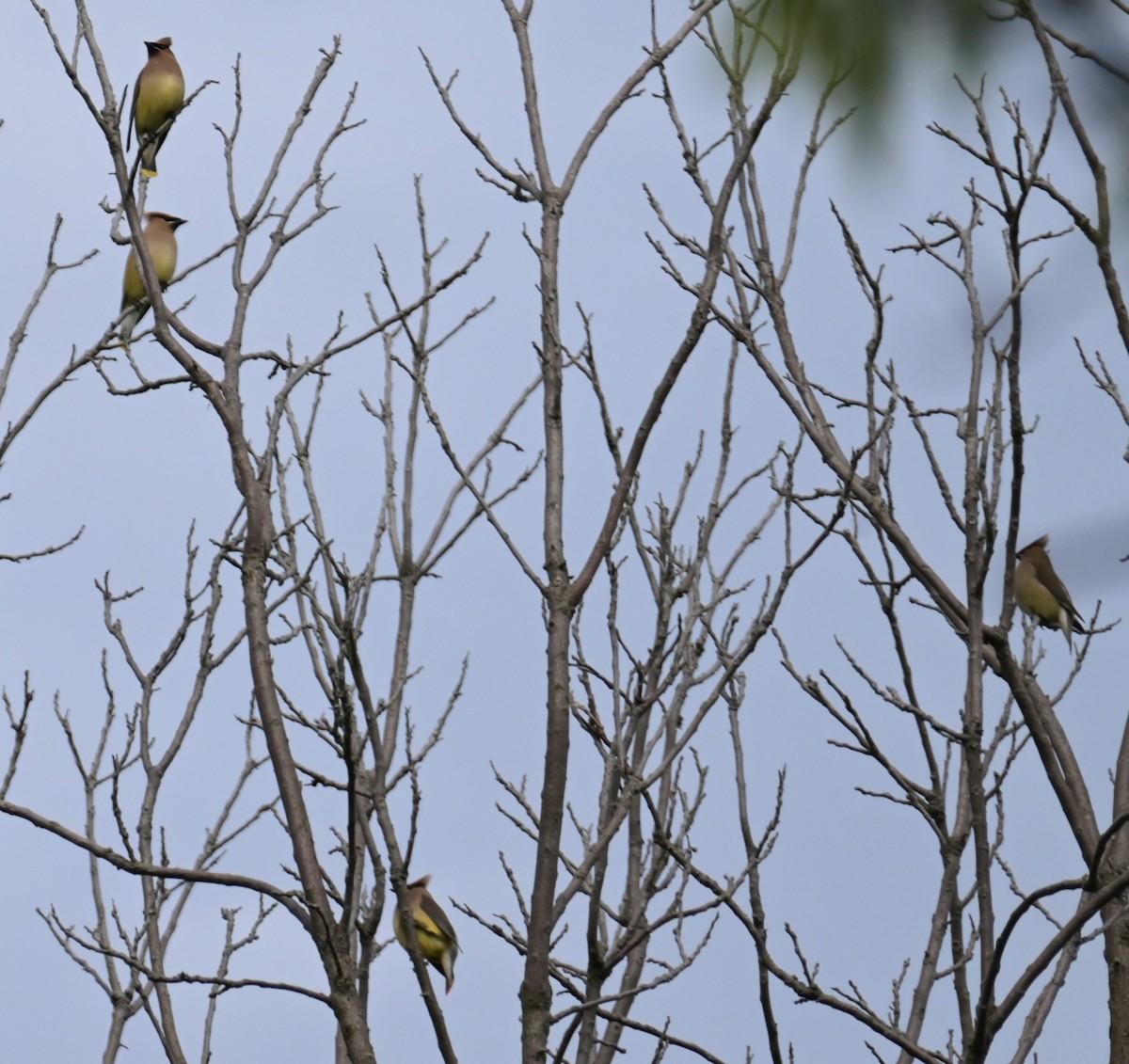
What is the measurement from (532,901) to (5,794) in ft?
7.34

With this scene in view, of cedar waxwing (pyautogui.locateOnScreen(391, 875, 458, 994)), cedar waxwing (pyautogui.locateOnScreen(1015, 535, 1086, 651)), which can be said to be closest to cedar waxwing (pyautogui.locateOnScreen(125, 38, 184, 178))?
cedar waxwing (pyautogui.locateOnScreen(391, 875, 458, 994))

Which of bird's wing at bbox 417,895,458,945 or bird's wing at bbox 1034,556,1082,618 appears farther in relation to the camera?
bird's wing at bbox 1034,556,1082,618

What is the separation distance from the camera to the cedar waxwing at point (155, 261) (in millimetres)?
6961

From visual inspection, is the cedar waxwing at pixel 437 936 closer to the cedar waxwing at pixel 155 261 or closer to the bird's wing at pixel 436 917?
the bird's wing at pixel 436 917

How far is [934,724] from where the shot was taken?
12.2ft

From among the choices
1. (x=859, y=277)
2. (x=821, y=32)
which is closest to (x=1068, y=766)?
(x=859, y=277)

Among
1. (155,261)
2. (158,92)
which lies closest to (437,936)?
(155,261)

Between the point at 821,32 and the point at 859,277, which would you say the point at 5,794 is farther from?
the point at 821,32

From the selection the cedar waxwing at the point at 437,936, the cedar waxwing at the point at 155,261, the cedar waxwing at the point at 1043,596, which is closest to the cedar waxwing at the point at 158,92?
the cedar waxwing at the point at 155,261

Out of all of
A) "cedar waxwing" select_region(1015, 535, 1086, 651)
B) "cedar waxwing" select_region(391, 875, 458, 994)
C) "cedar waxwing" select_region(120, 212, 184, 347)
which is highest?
"cedar waxwing" select_region(120, 212, 184, 347)

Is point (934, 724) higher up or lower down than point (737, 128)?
lower down

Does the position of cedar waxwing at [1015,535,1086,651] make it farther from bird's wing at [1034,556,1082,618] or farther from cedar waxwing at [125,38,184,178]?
cedar waxwing at [125,38,184,178]

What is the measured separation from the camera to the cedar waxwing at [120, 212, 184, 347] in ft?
22.8

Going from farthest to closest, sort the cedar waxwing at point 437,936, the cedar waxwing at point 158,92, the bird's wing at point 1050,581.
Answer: the cedar waxwing at point 158,92 < the bird's wing at point 1050,581 < the cedar waxwing at point 437,936
